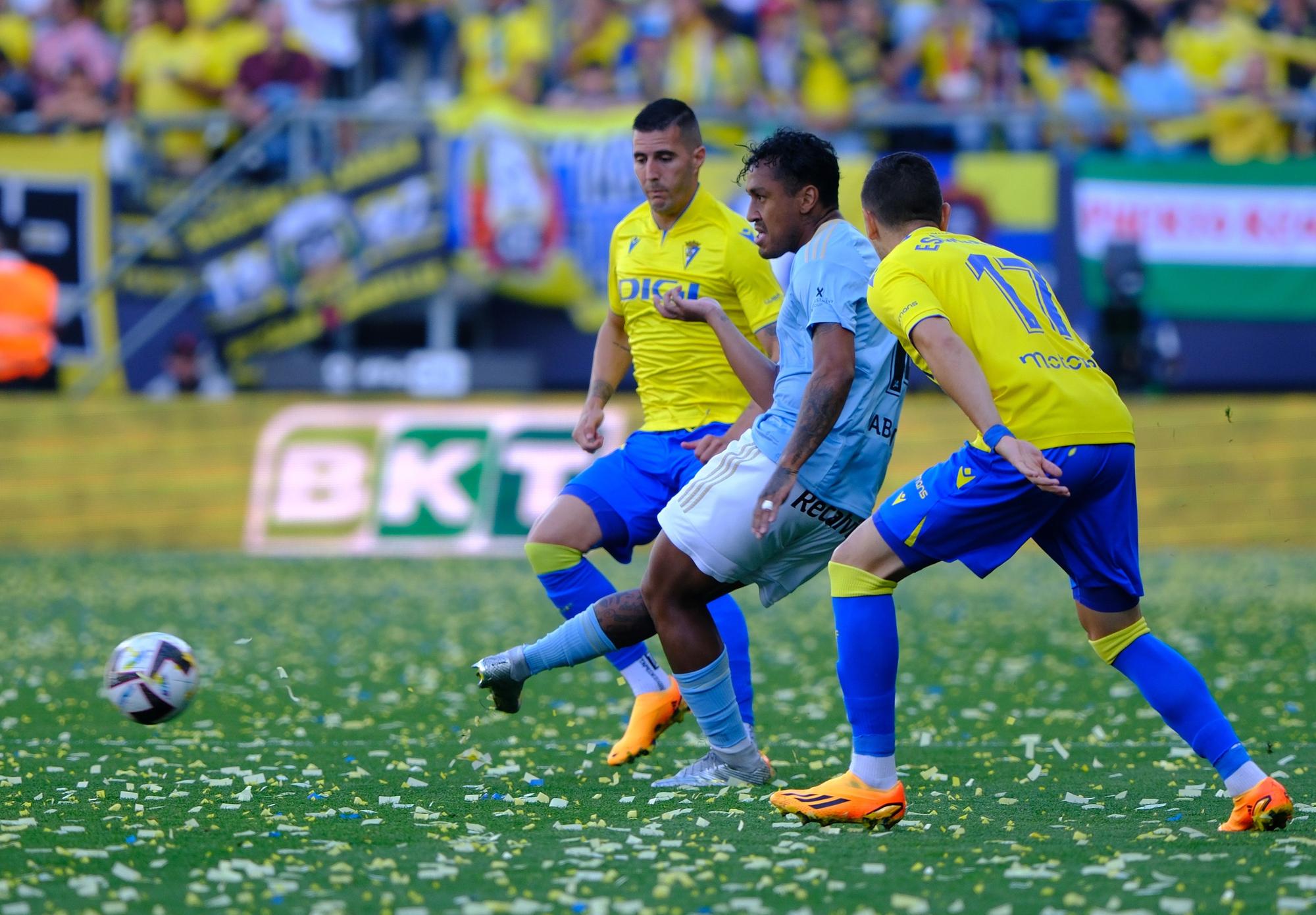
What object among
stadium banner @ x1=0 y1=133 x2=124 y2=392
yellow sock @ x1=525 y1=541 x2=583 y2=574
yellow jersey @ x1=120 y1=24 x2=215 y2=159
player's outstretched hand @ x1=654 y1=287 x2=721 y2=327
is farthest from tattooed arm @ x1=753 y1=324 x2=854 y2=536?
yellow jersey @ x1=120 y1=24 x2=215 y2=159

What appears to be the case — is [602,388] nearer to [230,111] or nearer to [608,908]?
[608,908]

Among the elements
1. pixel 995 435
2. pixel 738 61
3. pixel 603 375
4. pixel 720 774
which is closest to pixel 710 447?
pixel 603 375

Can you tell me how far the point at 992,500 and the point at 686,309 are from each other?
4.27ft

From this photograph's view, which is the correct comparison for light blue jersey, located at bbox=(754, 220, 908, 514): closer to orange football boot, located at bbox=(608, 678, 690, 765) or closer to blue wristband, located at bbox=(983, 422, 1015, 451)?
blue wristband, located at bbox=(983, 422, 1015, 451)

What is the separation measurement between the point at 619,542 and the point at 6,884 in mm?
2844

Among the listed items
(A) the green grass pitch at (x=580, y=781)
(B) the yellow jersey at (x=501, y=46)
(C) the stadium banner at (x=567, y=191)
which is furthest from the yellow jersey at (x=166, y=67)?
(A) the green grass pitch at (x=580, y=781)

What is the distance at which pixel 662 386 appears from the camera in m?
6.92

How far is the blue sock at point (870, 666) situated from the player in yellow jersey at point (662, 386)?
3.91ft

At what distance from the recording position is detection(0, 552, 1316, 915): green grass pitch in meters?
4.53

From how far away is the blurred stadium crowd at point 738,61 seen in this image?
666 inches

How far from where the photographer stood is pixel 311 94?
1759cm

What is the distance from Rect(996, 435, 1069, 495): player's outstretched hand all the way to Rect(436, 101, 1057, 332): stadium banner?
1123 cm

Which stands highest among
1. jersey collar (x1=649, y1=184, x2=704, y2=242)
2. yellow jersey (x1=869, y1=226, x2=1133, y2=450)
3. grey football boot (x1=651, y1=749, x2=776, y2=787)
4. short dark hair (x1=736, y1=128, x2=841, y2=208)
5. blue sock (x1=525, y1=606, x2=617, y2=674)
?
short dark hair (x1=736, y1=128, x2=841, y2=208)

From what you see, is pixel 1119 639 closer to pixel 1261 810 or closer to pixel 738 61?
pixel 1261 810
